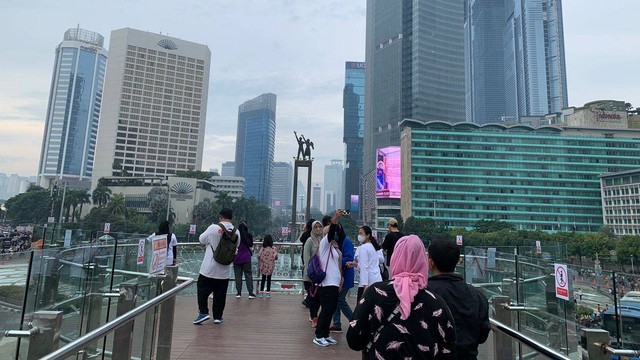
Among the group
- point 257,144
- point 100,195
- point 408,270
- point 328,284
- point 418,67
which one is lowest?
point 328,284

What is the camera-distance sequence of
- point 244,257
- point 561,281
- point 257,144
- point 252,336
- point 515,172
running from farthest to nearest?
point 257,144 < point 515,172 < point 244,257 < point 252,336 < point 561,281

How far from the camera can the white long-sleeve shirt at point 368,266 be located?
4.82 meters

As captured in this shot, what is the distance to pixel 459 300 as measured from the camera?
6.63ft

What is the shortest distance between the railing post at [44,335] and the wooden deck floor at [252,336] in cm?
195

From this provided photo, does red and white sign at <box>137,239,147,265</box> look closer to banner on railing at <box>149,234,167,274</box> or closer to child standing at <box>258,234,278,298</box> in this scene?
banner on railing at <box>149,234,167,274</box>

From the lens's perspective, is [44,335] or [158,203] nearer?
[44,335]

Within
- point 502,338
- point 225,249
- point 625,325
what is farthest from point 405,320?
point 625,325

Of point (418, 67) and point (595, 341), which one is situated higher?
point (418, 67)

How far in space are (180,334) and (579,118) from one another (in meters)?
103

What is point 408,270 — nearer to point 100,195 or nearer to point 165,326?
point 165,326

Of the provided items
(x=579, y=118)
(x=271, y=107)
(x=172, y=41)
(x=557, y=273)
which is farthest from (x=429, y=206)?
(x=271, y=107)

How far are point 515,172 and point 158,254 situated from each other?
284ft

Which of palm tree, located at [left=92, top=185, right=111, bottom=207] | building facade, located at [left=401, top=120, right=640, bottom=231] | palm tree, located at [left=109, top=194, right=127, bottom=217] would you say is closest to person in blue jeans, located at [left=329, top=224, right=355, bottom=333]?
palm tree, located at [left=109, top=194, right=127, bottom=217]

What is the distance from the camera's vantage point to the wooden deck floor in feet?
13.1
